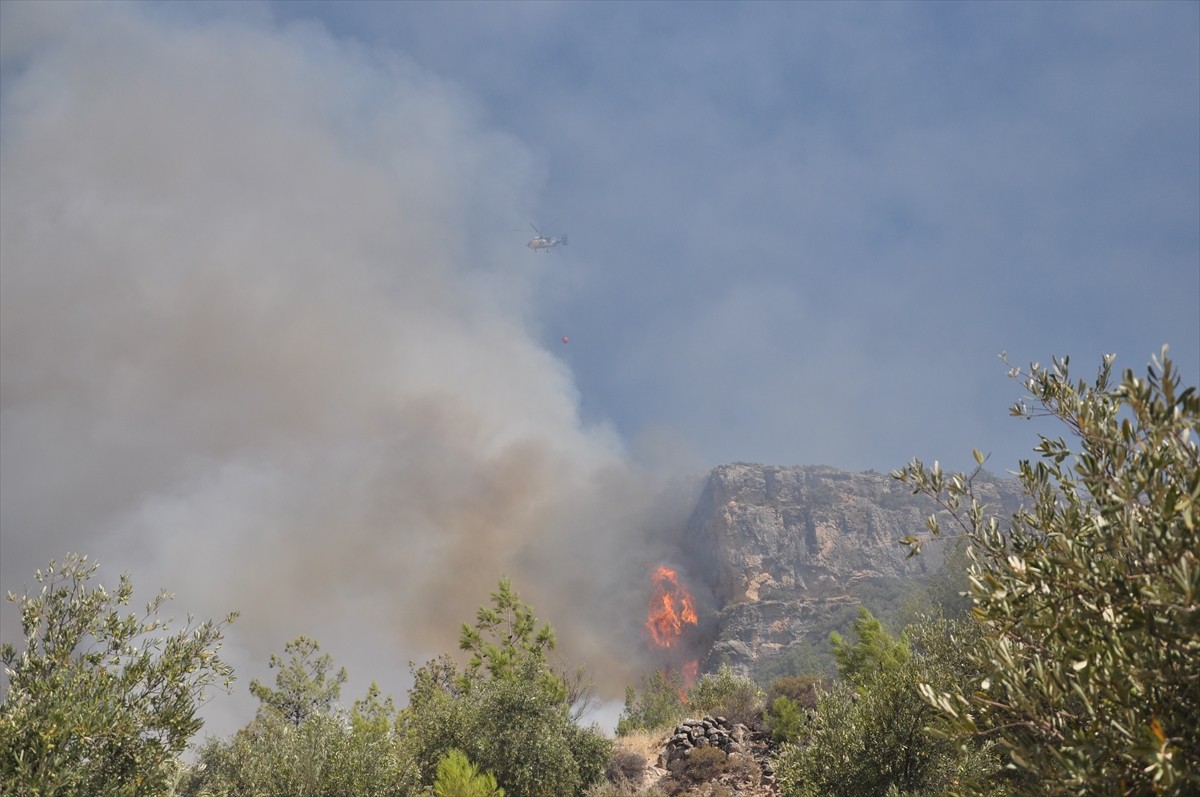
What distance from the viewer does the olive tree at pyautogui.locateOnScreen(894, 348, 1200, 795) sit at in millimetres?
6516

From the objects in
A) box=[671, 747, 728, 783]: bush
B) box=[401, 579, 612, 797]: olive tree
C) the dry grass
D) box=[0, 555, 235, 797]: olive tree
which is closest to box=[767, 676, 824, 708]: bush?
the dry grass

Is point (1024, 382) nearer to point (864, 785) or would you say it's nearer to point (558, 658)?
point (864, 785)

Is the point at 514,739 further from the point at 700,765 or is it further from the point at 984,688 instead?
the point at 984,688

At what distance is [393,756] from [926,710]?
771 inches

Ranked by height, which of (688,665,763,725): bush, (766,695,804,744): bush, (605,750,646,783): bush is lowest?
(605,750,646,783): bush

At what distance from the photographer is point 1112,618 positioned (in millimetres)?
7469

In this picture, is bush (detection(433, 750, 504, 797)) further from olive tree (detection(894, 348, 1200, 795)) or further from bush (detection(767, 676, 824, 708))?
bush (detection(767, 676, 824, 708))

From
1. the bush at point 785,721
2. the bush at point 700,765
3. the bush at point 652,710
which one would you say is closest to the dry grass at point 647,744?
the bush at point 700,765

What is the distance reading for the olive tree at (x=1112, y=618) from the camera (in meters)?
6.52

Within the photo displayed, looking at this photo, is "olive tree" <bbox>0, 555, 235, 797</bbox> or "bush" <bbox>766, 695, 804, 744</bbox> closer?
"olive tree" <bbox>0, 555, 235, 797</bbox>

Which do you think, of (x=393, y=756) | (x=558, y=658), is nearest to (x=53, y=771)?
(x=393, y=756)

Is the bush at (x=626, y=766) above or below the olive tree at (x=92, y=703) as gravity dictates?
above

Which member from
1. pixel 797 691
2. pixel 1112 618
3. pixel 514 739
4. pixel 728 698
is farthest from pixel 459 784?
pixel 728 698

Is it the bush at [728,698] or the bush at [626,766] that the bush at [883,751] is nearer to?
the bush at [626,766]
